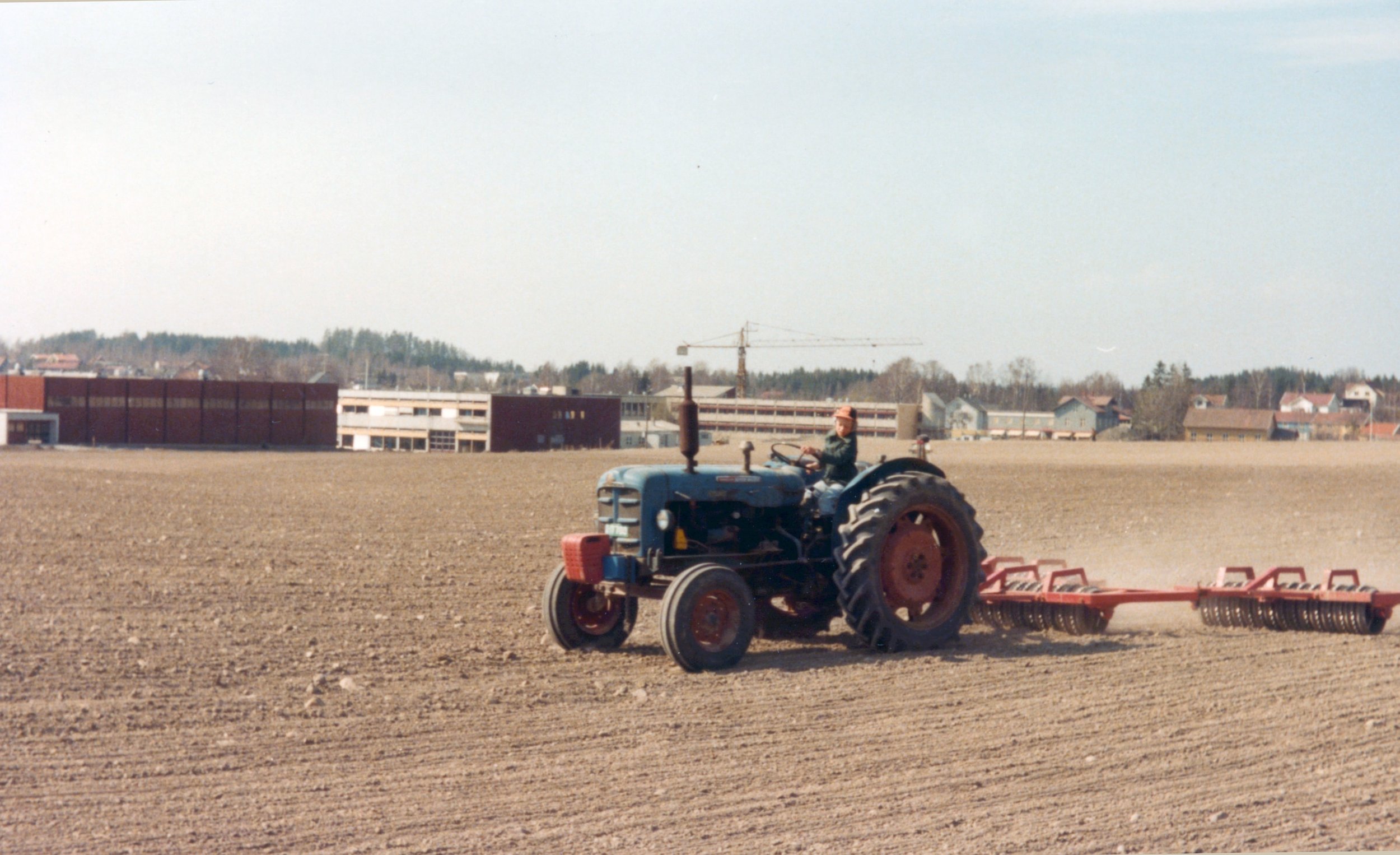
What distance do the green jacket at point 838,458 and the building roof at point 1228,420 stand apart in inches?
2048

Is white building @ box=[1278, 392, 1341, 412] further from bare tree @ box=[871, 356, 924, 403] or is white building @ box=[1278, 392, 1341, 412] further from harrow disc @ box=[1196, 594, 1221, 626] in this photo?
harrow disc @ box=[1196, 594, 1221, 626]

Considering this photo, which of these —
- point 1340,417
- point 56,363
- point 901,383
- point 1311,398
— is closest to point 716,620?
point 901,383

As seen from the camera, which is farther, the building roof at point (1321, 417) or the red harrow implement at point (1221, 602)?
the building roof at point (1321, 417)

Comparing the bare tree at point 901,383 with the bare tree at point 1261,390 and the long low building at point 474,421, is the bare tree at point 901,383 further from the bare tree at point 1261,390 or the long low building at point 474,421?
the bare tree at point 1261,390

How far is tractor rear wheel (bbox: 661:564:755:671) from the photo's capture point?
8258 mm

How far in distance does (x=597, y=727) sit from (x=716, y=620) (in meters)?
1.85

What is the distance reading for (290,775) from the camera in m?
5.86

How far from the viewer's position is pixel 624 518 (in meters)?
8.86

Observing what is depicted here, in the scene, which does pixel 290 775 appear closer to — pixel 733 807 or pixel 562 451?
pixel 733 807

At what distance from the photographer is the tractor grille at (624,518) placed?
28.7 ft

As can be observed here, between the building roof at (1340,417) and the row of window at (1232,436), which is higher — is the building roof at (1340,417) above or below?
above

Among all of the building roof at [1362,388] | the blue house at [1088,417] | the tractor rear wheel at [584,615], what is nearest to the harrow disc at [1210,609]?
the tractor rear wheel at [584,615]

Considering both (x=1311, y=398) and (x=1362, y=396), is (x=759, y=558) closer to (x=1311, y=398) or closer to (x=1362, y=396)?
(x=1362, y=396)

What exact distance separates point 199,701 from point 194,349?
173m
